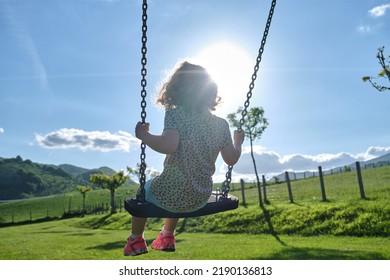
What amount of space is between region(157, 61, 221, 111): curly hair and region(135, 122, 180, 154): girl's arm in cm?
30

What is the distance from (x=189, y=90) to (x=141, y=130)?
1.70 ft

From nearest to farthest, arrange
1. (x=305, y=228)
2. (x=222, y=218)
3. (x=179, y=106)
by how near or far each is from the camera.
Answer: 1. (x=179, y=106)
2. (x=305, y=228)
3. (x=222, y=218)

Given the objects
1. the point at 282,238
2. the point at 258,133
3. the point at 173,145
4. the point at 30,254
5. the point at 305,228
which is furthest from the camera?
the point at 258,133

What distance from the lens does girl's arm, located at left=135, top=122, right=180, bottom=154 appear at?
2850mm

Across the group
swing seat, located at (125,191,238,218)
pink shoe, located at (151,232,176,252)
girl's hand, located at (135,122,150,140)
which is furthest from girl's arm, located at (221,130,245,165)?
pink shoe, located at (151,232,176,252)

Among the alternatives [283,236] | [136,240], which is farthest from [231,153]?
[283,236]

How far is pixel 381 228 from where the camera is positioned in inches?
518

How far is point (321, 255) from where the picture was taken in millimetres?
10039

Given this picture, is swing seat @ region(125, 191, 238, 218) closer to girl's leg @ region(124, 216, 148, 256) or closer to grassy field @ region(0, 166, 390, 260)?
girl's leg @ region(124, 216, 148, 256)

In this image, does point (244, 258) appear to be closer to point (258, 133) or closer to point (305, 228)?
point (305, 228)

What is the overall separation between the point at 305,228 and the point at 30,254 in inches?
405

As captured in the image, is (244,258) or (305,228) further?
(305,228)

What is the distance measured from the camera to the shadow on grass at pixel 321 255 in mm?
9508

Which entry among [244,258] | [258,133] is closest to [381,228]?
[244,258]
